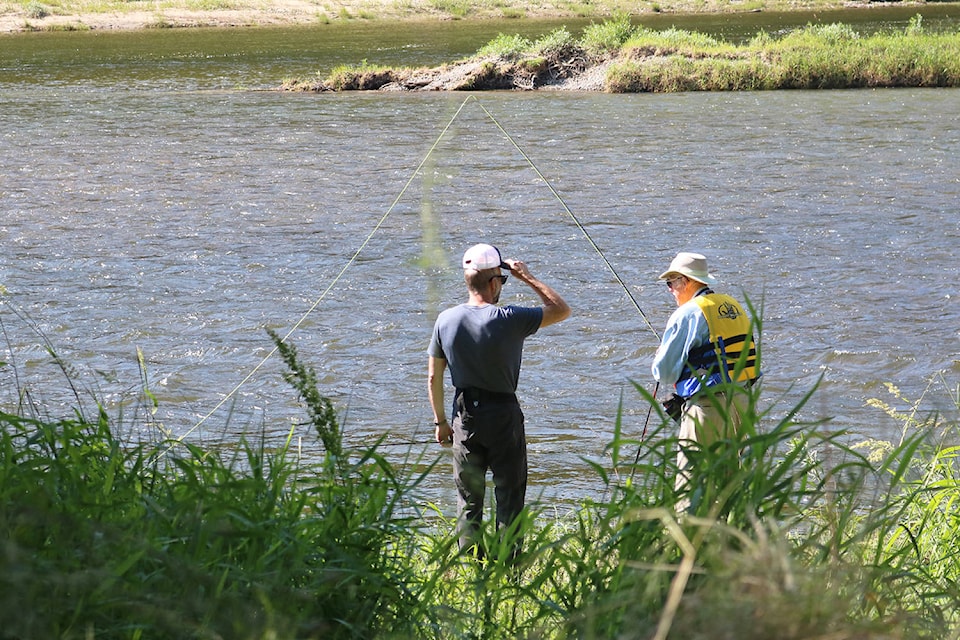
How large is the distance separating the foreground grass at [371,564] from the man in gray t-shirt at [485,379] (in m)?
1.44

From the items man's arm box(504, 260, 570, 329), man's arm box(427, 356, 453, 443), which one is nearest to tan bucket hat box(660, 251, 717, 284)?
man's arm box(504, 260, 570, 329)

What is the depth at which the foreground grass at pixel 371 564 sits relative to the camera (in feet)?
7.39

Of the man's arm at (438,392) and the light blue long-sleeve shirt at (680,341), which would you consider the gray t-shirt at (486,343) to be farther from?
the light blue long-sleeve shirt at (680,341)

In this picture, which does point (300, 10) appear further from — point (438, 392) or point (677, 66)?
point (438, 392)

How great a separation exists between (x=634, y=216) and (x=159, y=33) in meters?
38.3

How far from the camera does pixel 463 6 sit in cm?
5806

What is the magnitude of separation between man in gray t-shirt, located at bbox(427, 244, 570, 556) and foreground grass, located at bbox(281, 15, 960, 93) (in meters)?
21.1

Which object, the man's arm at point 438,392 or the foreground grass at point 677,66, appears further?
the foreground grass at point 677,66

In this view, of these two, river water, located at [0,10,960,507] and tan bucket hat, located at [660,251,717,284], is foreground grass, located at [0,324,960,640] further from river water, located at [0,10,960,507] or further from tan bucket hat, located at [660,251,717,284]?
tan bucket hat, located at [660,251,717,284]

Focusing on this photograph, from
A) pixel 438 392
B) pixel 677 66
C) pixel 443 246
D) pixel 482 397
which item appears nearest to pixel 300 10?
pixel 677 66

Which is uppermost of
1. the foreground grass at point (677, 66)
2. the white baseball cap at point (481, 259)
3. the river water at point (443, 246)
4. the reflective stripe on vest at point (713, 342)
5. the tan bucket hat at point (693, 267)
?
the white baseball cap at point (481, 259)

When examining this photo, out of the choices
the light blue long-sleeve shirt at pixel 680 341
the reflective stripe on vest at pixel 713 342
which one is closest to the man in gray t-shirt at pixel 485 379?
the light blue long-sleeve shirt at pixel 680 341

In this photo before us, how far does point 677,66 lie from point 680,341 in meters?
21.5

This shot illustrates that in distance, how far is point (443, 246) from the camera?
515 inches
